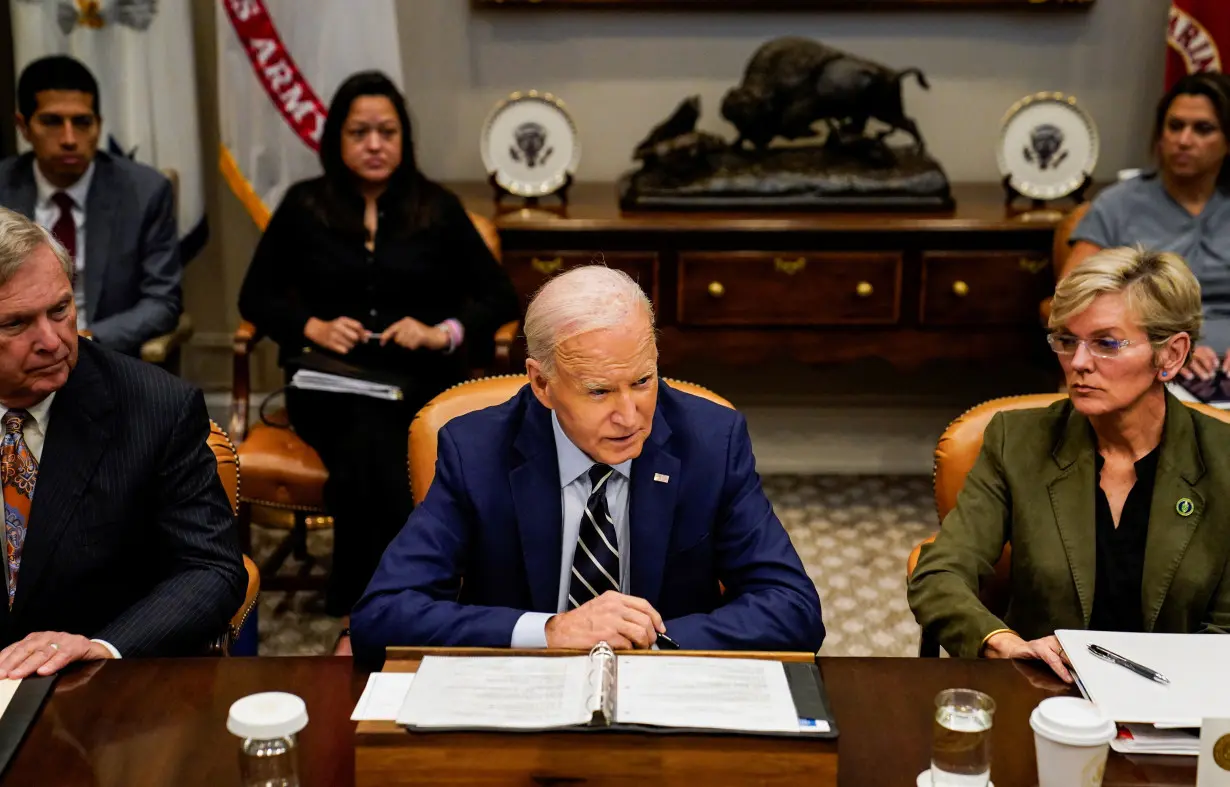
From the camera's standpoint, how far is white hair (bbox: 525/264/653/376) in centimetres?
200

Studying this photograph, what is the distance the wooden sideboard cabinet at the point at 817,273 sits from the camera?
4.32 metres

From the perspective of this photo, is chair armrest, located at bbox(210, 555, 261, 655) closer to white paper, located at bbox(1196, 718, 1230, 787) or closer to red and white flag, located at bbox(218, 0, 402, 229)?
white paper, located at bbox(1196, 718, 1230, 787)

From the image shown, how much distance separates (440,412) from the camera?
8.35 feet

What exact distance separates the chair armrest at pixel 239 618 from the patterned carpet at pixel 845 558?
107 cm

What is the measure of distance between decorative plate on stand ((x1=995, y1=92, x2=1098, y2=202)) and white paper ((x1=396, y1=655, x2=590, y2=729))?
10.8 ft

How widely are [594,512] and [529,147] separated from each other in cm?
261

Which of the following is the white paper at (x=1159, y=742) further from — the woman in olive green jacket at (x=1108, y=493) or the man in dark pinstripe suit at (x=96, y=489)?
the man in dark pinstripe suit at (x=96, y=489)

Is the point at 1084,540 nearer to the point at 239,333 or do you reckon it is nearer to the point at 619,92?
the point at 239,333

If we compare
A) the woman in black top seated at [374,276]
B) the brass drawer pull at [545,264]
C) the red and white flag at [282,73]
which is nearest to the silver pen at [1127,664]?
the woman in black top seated at [374,276]

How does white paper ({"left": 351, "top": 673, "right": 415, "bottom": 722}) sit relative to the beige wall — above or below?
below

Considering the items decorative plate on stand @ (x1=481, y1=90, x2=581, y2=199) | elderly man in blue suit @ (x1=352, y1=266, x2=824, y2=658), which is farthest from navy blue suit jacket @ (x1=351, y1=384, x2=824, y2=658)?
decorative plate on stand @ (x1=481, y1=90, x2=581, y2=199)

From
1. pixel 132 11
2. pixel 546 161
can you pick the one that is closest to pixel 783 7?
pixel 546 161

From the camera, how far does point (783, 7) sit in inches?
189

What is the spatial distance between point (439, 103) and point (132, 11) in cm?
107
